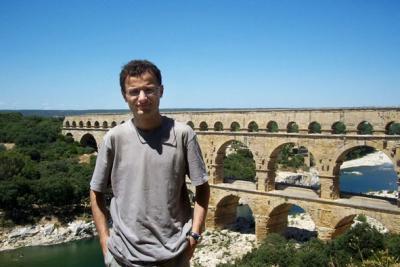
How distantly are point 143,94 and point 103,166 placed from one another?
0.54m

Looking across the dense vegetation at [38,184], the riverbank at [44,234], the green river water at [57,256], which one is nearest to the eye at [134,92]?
the green river water at [57,256]

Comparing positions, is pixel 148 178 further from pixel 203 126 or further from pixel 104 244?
pixel 203 126

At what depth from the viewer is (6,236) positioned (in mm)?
21000

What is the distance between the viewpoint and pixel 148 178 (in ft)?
8.63

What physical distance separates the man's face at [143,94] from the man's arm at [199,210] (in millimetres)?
587

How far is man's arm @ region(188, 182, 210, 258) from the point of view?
268 centimetres

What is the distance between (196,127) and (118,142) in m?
20.1

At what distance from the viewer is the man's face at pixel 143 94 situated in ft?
8.70

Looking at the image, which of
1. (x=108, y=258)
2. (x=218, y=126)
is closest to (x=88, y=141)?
(x=218, y=126)

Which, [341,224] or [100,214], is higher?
[100,214]

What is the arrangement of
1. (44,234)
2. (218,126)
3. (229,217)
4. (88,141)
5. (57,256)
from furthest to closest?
(88,141) → (218,126) → (229,217) → (44,234) → (57,256)

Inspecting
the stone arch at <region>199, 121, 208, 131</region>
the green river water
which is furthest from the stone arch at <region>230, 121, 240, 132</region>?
the green river water

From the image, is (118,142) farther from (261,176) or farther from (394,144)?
(261,176)

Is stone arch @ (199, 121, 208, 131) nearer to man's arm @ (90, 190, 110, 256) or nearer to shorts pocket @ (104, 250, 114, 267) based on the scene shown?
man's arm @ (90, 190, 110, 256)
